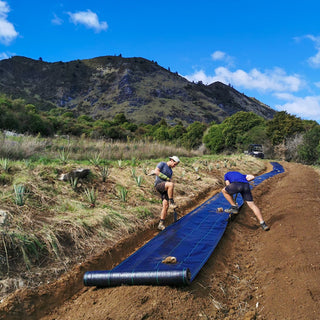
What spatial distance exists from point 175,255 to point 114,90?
112 m

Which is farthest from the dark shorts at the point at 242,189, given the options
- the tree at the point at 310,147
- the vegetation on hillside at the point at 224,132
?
the tree at the point at 310,147

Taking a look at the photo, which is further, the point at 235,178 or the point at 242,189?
the point at 235,178

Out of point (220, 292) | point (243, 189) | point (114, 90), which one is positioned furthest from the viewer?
point (114, 90)

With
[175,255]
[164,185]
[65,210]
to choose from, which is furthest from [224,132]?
[175,255]

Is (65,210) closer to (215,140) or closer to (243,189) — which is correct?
(243,189)

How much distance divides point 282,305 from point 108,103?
96665 mm

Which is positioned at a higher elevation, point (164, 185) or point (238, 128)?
point (238, 128)

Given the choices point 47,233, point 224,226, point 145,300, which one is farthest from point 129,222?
point 145,300

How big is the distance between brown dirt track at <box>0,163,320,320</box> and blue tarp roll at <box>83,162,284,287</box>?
11 centimetres

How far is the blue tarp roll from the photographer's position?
116 inches

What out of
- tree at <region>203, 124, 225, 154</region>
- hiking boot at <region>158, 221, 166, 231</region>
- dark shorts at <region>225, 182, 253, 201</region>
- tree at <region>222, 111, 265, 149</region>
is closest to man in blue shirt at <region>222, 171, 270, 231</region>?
dark shorts at <region>225, 182, 253, 201</region>

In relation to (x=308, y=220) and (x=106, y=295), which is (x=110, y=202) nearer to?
(x=106, y=295)

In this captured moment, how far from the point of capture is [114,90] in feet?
356

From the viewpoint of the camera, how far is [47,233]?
3928 mm
